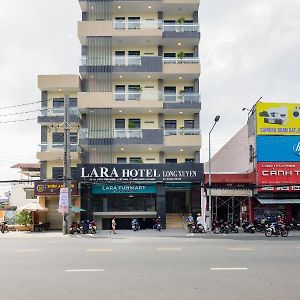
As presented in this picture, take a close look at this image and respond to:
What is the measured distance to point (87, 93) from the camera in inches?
1615

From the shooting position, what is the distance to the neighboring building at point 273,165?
124 feet

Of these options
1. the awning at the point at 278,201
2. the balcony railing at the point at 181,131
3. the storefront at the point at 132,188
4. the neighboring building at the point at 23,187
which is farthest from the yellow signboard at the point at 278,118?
the neighboring building at the point at 23,187

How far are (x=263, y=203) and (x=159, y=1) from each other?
20.0 metres

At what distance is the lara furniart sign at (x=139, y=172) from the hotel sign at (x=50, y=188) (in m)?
1.04

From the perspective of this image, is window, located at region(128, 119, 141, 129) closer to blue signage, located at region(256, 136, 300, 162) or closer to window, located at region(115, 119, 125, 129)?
window, located at region(115, 119, 125, 129)

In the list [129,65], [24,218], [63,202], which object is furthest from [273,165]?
[24,218]

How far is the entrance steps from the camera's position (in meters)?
39.8

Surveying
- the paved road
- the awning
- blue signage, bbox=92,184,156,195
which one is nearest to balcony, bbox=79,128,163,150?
blue signage, bbox=92,184,156,195

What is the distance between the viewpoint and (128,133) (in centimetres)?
4059

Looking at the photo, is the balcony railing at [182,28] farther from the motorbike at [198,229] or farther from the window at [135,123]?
the motorbike at [198,229]

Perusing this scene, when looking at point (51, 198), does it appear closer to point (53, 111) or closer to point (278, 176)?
point (53, 111)

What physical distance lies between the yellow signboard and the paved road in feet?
65.4

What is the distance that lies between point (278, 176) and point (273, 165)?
0.95 meters

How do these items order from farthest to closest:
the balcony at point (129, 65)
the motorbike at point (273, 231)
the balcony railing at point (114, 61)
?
the balcony railing at point (114, 61) → the balcony at point (129, 65) → the motorbike at point (273, 231)
